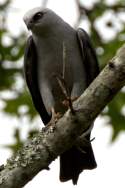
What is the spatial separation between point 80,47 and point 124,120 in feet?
3.68

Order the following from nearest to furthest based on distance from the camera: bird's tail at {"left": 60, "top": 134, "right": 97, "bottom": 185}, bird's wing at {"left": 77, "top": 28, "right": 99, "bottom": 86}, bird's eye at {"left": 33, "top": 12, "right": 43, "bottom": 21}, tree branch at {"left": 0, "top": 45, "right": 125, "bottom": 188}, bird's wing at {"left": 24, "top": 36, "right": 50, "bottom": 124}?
tree branch at {"left": 0, "top": 45, "right": 125, "bottom": 188} < bird's tail at {"left": 60, "top": 134, "right": 97, "bottom": 185} < bird's eye at {"left": 33, "top": 12, "right": 43, "bottom": 21} < bird's wing at {"left": 77, "top": 28, "right": 99, "bottom": 86} < bird's wing at {"left": 24, "top": 36, "right": 50, "bottom": 124}

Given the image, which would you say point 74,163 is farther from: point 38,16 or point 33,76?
point 38,16

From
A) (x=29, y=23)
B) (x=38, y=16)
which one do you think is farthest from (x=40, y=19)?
(x=29, y=23)

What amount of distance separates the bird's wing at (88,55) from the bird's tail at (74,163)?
819 millimetres

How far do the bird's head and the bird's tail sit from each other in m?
1.30

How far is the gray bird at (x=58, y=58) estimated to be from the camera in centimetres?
590

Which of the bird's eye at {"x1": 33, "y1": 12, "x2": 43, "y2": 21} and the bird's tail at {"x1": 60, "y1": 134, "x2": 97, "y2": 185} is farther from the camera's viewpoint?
the bird's eye at {"x1": 33, "y1": 12, "x2": 43, "y2": 21}

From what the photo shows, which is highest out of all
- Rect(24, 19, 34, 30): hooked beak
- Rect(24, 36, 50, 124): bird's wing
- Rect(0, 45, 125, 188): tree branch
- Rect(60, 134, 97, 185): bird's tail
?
Rect(24, 19, 34, 30): hooked beak

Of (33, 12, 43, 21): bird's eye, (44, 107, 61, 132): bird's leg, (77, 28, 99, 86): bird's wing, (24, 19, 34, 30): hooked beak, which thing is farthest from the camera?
(77, 28, 99, 86): bird's wing

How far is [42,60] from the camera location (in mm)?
6055

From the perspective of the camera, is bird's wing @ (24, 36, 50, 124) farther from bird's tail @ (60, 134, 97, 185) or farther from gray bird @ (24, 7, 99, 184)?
bird's tail @ (60, 134, 97, 185)

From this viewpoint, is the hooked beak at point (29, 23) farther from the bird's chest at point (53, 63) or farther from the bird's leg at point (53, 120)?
the bird's leg at point (53, 120)

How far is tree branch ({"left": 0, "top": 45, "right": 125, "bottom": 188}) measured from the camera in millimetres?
3952

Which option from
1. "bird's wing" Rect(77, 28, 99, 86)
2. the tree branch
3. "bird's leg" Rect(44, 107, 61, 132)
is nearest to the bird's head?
"bird's wing" Rect(77, 28, 99, 86)
